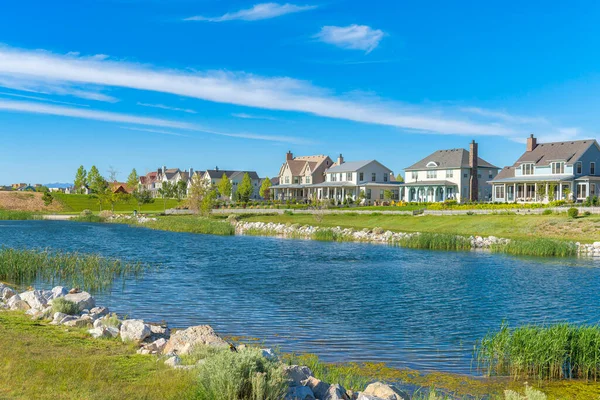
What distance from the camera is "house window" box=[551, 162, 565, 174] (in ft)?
205

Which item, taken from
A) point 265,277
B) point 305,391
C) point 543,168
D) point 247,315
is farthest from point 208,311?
point 543,168

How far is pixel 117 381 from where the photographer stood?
26.7 ft

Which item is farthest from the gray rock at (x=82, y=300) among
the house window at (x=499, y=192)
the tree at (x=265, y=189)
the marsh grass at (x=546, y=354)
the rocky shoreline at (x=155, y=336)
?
the tree at (x=265, y=189)

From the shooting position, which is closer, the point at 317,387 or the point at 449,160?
the point at 317,387

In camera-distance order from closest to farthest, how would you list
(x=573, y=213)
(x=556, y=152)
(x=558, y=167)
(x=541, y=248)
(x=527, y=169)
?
(x=541, y=248)
(x=573, y=213)
(x=558, y=167)
(x=556, y=152)
(x=527, y=169)

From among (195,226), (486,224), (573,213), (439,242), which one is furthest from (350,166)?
(439,242)

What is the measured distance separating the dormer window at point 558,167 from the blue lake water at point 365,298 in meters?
35.2

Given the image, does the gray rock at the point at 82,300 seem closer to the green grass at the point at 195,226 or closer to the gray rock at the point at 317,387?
the gray rock at the point at 317,387

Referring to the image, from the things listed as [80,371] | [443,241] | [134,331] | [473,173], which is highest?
[473,173]

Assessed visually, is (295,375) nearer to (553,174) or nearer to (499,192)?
(553,174)

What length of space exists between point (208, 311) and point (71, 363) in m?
8.46

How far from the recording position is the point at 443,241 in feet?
124

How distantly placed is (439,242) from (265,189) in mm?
74030

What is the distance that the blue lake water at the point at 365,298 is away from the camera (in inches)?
546
